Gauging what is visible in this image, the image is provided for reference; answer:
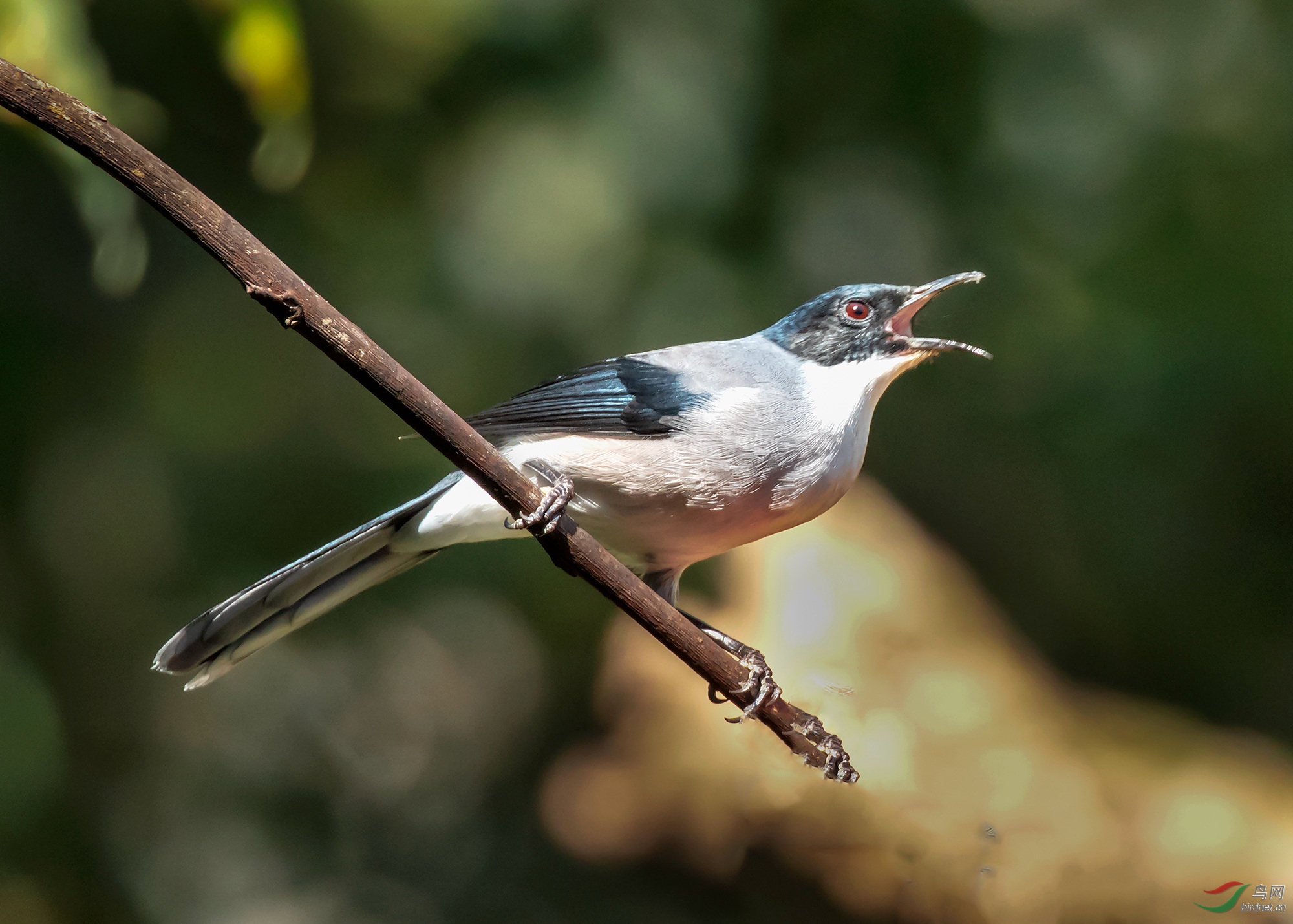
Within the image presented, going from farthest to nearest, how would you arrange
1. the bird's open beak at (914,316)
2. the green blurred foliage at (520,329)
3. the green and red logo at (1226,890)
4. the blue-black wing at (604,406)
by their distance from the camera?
the green blurred foliage at (520,329) < the green and red logo at (1226,890) < the blue-black wing at (604,406) < the bird's open beak at (914,316)

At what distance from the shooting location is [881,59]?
185 inches

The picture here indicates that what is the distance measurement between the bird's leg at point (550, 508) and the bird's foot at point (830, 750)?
0.81 m

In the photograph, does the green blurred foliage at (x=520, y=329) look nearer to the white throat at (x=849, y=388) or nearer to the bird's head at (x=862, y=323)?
the bird's head at (x=862, y=323)

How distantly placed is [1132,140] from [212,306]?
4300mm

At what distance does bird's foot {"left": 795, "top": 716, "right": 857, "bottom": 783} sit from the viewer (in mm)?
2475

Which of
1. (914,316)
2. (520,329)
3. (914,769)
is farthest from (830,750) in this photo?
(520,329)

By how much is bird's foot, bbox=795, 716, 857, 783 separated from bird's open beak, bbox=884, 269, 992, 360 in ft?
3.31

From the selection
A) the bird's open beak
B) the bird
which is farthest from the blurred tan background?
the bird's open beak

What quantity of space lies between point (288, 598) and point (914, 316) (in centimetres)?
195

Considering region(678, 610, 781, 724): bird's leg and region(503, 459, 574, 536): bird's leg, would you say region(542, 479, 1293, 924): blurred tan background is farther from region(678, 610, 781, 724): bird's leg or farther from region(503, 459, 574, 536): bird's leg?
region(503, 459, 574, 536): bird's leg

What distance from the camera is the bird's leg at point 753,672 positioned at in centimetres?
248

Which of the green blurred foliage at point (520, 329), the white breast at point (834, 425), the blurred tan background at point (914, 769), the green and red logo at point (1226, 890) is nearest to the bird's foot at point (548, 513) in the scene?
the white breast at point (834, 425)

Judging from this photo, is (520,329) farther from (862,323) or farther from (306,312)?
(306,312)

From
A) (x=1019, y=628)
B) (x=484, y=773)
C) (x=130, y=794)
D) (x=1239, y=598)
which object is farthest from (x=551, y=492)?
(x=1239, y=598)
